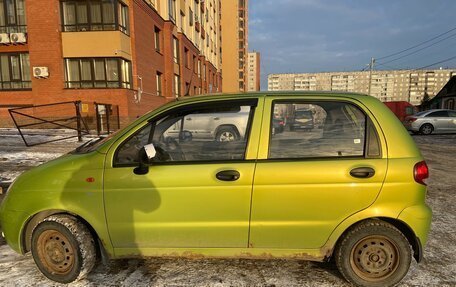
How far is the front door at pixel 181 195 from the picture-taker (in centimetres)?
276

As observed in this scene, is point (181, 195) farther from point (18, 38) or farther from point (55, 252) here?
point (18, 38)

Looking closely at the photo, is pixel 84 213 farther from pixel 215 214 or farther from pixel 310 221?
pixel 310 221

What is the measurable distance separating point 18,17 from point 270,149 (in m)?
22.7

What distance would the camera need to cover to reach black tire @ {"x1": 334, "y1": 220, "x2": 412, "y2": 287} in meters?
2.78

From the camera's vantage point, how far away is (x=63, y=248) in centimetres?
296

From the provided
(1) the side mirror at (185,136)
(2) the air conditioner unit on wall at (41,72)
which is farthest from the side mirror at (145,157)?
(2) the air conditioner unit on wall at (41,72)

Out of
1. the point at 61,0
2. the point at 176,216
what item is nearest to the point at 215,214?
the point at 176,216

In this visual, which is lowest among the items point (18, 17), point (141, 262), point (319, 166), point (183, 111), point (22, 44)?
point (141, 262)

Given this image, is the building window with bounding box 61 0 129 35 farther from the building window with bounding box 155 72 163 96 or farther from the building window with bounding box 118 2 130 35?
the building window with bounding box 155 72 163 96

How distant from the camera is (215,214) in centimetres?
281

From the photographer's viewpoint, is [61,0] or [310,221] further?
[61,0]

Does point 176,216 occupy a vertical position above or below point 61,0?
below

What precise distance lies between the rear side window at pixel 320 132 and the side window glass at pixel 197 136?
314 millimetres

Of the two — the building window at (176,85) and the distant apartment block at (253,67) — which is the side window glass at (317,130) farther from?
the distant apartment block at (253,67)
